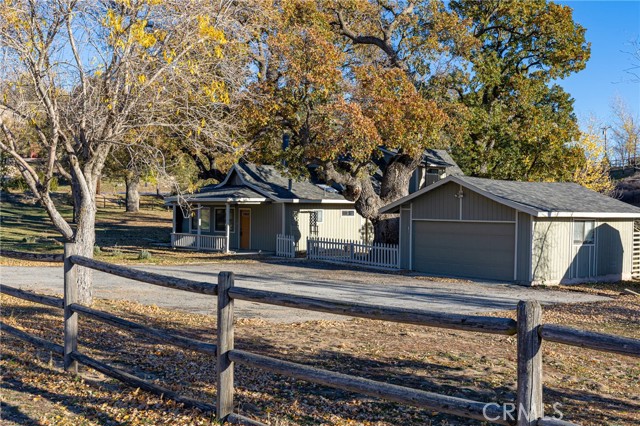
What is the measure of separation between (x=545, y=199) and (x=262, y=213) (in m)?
16.5

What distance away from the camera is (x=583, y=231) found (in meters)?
23.7

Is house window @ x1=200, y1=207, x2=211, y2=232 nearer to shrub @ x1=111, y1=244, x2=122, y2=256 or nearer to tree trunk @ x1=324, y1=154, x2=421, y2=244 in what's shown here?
shrub @ x1=111, y1=244, x2=122, y2=256

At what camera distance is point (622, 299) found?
1889cm

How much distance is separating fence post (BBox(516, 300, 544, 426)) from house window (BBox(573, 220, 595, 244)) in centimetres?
2054

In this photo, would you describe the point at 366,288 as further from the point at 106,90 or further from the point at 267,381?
the point at 267,381

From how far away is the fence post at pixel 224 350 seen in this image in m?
5.82

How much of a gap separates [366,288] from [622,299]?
729 cm

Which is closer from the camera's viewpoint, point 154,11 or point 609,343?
point 609,343

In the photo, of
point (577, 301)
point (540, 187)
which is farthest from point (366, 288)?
point (540, 187)

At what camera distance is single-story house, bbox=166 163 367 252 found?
34.5m

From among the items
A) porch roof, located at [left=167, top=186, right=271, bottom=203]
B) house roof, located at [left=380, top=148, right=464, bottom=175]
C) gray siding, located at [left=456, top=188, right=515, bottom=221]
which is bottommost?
gray siding, located at [left=456, top=188, right=515, bottom=221]

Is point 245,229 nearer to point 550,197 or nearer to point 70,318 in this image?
point 550,197

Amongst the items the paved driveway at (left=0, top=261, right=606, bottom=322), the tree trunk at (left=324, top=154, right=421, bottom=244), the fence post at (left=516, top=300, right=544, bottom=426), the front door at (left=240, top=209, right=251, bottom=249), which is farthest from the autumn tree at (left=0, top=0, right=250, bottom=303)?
the front door at (left=240, top=209, right=251, bottom=249)

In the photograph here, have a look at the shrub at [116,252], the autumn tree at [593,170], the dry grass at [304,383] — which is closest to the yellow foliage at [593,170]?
the autumn tree at [593,170]
